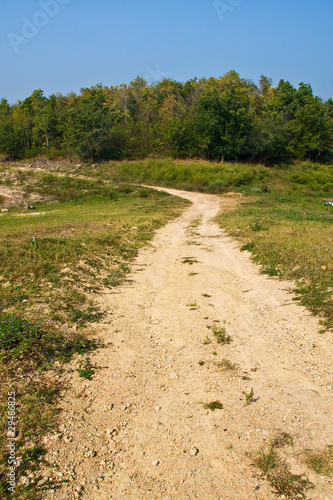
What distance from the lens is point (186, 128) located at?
155ft

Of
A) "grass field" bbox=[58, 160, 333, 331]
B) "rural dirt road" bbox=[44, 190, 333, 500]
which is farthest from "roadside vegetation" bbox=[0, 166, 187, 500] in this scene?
"grass field" bbox=[58, 160, 333, 331]

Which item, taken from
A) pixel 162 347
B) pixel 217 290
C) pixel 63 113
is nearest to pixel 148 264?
pixel 217 290

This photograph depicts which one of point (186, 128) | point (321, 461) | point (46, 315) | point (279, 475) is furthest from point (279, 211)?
point (186, 128)

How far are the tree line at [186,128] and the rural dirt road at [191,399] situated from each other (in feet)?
123

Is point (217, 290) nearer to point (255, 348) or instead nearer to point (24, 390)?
point (255, 348)

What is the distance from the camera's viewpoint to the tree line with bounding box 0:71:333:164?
4250 centimetres

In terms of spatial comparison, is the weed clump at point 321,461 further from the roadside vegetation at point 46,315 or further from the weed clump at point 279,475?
the roadside vegetation at point 46,315

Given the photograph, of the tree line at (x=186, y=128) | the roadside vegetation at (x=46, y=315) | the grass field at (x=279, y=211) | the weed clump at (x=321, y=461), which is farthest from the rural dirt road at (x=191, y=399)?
the tree line at (x=186, y=128)

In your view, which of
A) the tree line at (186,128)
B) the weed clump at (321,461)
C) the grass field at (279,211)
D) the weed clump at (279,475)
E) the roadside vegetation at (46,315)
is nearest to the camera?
the weed clump at (279,475)

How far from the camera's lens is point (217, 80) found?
217 feet

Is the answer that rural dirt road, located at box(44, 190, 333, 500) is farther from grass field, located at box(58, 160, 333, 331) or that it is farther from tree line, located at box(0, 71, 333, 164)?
tree line, located at box(0, 71, 333, 164)

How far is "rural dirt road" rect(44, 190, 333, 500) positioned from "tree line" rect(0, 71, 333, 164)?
37501 millimetres

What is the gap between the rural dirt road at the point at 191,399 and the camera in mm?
3373

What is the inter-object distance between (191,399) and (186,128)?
46.4 m
